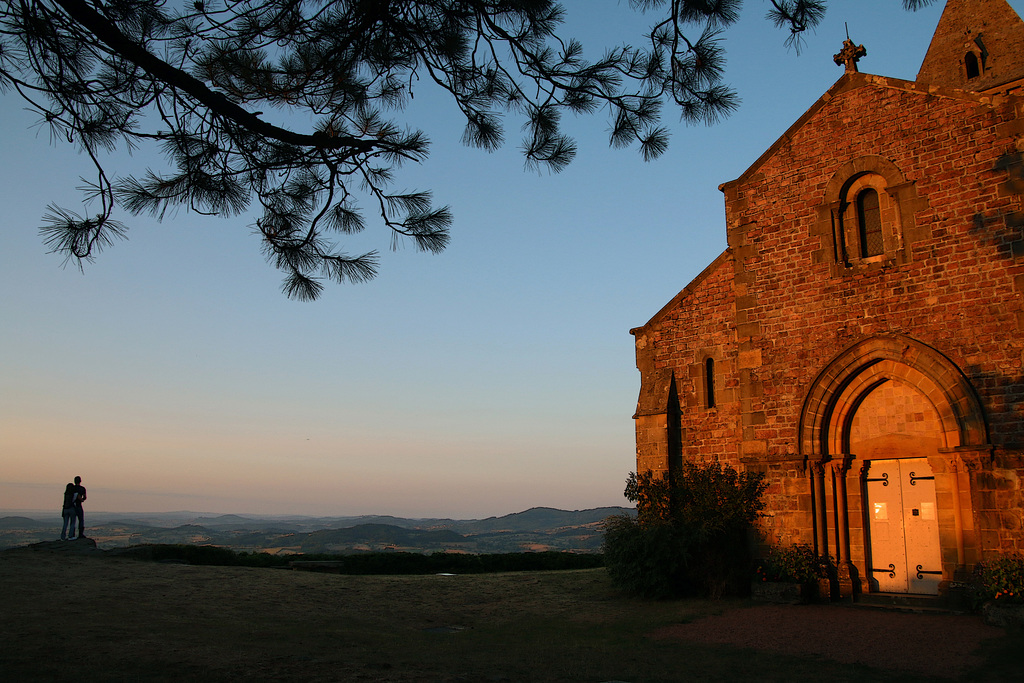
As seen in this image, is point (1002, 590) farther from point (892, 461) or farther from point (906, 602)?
point (892, 461)

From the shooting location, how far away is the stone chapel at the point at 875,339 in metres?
11.7

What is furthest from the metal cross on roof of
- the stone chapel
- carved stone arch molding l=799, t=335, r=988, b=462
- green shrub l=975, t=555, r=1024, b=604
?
green shrub l=975, t=555, r=1024, b=604

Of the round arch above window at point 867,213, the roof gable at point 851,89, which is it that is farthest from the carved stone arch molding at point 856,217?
the roof gable at point 851,89

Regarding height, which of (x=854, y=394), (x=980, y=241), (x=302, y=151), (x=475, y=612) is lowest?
(x=475, y=612)

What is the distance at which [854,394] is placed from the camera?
43.2 feet

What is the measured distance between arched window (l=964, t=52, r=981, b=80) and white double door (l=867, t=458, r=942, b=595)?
14.6 meters

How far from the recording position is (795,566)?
13.0 metres

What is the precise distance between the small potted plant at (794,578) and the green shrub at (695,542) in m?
0.50

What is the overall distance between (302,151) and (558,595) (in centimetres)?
1125

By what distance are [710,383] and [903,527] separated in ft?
15.1

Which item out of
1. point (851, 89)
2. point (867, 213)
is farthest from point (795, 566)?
point (851, 89)

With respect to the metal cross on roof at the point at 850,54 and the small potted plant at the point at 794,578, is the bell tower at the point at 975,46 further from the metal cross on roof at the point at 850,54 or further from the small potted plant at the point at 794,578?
the small potted plant at the point at 794,578

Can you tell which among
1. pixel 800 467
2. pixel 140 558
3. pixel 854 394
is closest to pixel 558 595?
pixel 800 467

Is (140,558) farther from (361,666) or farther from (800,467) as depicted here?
(800,467)
